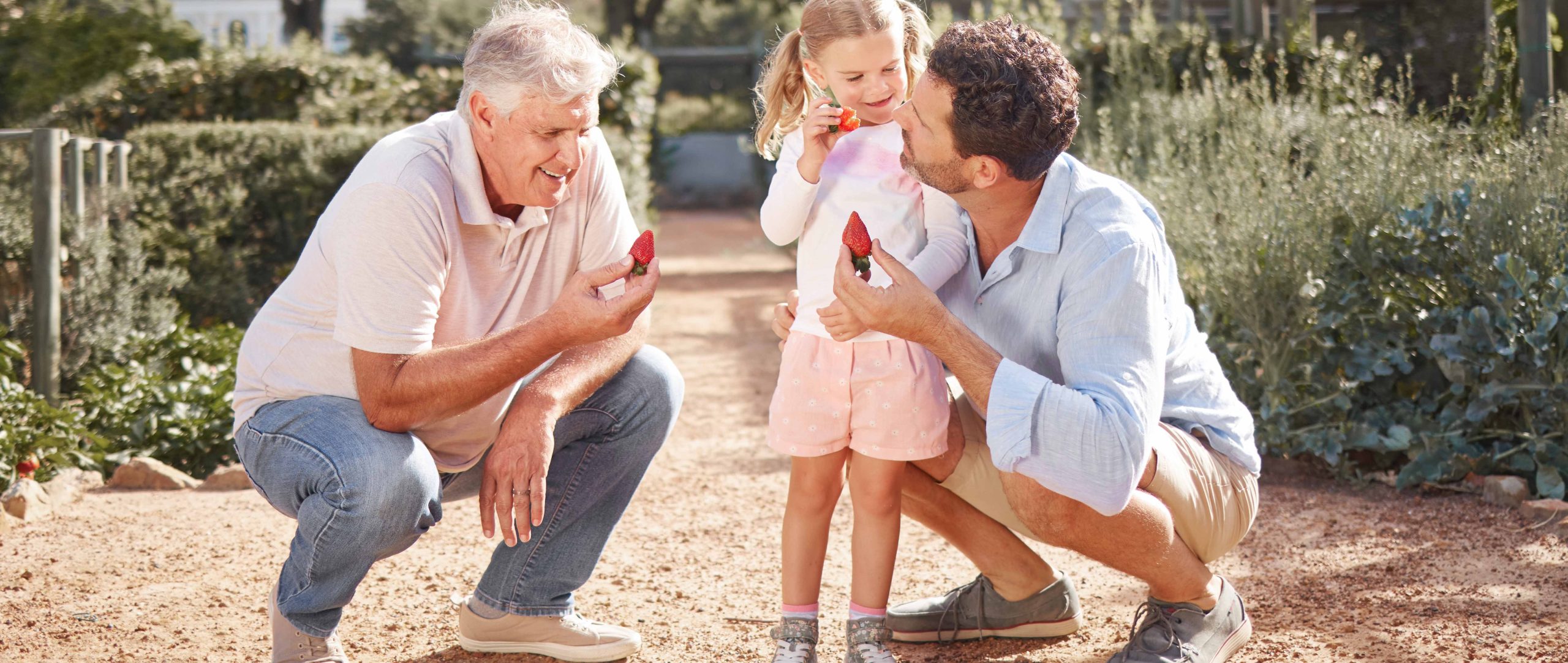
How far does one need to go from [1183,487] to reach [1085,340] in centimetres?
A: 42

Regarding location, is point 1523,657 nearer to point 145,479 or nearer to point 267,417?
point 267,417

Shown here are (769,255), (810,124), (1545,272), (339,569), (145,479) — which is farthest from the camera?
(769,255)

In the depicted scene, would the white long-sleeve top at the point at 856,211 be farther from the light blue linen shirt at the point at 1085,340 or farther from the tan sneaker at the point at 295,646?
the tan sneaker at the point at 295,646

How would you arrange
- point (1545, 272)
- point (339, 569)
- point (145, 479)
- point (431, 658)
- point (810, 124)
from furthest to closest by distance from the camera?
point (145, 479) → point (1545, 272) → point (431, 658) → point (810, 124) → point (339, 569)

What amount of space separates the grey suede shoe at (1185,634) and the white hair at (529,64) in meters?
1.48

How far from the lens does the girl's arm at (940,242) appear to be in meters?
2.45

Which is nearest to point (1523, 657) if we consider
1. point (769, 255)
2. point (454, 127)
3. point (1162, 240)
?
point (1162, 240)

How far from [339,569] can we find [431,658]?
0.48 metres

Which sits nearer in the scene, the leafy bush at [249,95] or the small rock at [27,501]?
the small rock at [27,501]

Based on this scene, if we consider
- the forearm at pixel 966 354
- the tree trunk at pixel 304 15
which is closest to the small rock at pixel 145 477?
the forearm at pixel 966 354

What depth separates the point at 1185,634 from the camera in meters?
2.48

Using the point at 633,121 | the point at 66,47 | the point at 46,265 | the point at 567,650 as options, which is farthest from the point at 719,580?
the point at 66,47

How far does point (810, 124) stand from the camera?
8.21 ft

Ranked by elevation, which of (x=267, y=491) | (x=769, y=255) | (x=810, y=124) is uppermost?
(x=810, y=124)
